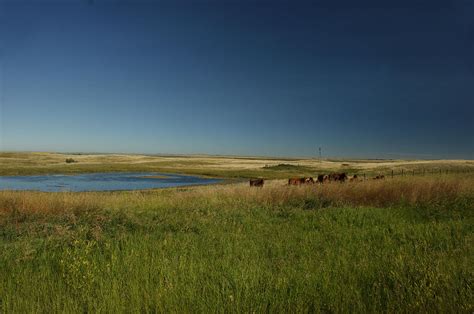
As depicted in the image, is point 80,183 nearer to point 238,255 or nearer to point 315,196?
point 315,196

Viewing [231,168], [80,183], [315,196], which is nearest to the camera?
[315,196]

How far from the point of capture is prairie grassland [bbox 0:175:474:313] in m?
4.33

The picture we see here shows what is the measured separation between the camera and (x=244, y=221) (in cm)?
1048

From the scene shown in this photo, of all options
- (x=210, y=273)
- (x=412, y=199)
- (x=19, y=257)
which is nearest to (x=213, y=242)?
(x=210, y=273)

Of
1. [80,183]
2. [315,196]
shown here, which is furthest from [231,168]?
[315,196]

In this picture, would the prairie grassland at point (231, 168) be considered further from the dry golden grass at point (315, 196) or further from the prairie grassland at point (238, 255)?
the prairie grassland at point (238, 255)

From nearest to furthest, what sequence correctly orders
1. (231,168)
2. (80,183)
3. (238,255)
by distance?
(238,255), (80,183), (231,168)

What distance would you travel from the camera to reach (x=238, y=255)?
6766mm

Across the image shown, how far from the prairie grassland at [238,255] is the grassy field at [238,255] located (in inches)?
1.2

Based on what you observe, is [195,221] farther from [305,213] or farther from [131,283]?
[131,283]

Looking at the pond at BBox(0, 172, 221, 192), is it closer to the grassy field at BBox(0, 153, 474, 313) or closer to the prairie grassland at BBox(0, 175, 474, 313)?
the prairie grassland at BBox(0, 175, 474, 313)

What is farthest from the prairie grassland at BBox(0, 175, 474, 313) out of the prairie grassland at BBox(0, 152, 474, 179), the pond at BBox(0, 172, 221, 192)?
the prairie grassland at BBox(0, 152, 474, 179)

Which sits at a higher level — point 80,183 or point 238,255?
point 238,255

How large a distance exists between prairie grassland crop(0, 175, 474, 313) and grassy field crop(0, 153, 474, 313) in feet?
0.10
